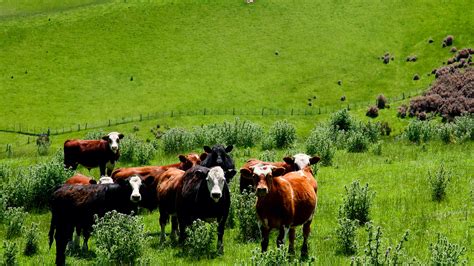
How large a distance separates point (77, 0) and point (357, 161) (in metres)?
79.2

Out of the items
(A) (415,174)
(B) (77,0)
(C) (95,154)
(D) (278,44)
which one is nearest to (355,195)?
(A) (415,174)

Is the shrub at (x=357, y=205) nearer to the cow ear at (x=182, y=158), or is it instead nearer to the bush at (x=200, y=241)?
the bush at (x=200, y=241)

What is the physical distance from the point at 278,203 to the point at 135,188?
4589mm

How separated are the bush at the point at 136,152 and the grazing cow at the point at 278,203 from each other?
1853 centimetres

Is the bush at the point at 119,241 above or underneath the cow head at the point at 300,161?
underneath

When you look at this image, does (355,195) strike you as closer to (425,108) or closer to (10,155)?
(10,155)

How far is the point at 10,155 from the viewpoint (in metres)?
54.9

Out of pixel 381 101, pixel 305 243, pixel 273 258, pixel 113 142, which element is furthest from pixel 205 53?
pixel 273 258

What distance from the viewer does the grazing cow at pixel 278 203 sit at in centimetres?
1388

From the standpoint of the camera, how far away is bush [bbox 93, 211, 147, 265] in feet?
45.5

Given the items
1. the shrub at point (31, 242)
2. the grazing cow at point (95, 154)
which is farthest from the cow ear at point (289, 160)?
the grazing cow at point (95, 154)

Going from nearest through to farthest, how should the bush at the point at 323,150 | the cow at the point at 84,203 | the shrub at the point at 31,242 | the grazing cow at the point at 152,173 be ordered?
the cow at the point at 84,203
the shrub at the point at 31,242
the grazing cow at the point at 152,173
the bush at the point at 323,150

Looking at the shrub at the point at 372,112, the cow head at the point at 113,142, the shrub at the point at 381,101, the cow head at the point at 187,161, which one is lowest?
the cow head at the point at 187,161

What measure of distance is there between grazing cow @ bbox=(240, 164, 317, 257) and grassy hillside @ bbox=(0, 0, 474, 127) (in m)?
54.3
